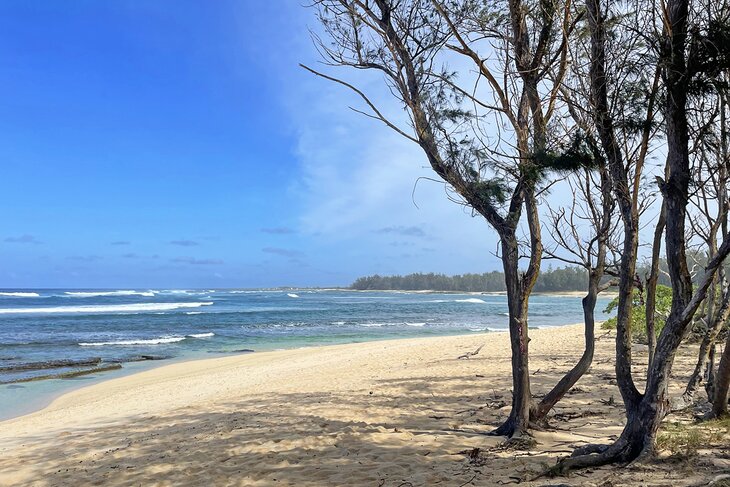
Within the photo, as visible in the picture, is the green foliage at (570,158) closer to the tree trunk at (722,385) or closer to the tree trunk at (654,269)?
the tree trunk at (654,269)

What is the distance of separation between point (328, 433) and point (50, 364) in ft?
44.9

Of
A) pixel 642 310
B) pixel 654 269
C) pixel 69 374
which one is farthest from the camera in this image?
pixel 69 374

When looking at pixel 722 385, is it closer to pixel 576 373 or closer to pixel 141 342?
pixel 576 373

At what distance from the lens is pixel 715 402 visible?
16.2 feet

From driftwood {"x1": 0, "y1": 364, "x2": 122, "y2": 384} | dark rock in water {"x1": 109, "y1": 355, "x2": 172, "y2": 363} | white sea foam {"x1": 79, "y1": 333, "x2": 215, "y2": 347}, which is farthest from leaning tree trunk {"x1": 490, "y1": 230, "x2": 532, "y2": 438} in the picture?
white sea foam {"x1": 79, "y1": 333, "x2": 215, "y2": 347}

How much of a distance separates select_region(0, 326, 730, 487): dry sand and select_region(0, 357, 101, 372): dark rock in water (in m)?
4.64

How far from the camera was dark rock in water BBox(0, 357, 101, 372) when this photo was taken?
15366 mm

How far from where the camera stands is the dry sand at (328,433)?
4.47m

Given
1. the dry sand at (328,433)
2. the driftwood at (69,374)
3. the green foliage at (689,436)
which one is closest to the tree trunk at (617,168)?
the green foliage at (689,436)

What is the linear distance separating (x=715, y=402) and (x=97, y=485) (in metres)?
5.81

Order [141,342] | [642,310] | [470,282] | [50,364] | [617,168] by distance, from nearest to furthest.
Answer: [617,168], [642,310], [50,364], [141,342], [470,282]

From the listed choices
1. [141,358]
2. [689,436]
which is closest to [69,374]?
[141,358]

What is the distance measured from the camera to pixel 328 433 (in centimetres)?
605

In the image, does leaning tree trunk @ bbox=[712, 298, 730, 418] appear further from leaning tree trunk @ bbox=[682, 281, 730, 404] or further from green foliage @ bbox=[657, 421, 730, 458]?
green foliage @ bbox=[657, 421, 730, 458]
